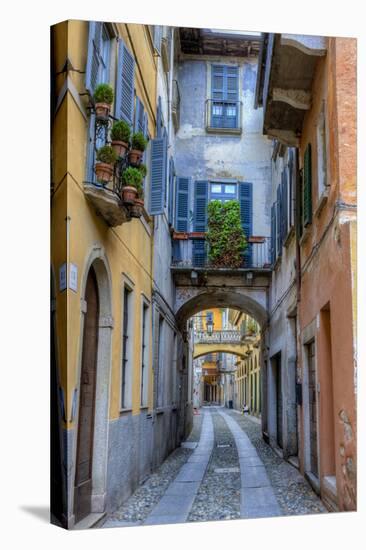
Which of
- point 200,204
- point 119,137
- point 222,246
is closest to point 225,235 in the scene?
point 222,246

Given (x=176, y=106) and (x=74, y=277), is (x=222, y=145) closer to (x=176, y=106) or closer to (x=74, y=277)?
(x=176, y=106)

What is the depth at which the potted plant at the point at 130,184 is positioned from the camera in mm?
5332

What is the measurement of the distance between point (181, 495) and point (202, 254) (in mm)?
6396

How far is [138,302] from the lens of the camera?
294 inches

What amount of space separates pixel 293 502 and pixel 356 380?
177cm

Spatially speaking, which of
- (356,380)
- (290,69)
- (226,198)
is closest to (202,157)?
(226,198)

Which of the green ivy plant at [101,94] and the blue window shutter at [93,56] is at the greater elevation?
the blue window shutter at [93,56]

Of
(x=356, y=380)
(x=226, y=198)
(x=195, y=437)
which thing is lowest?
(x=195, y=437)

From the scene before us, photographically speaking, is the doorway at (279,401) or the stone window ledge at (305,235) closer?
the stone window ledge at (305,235)

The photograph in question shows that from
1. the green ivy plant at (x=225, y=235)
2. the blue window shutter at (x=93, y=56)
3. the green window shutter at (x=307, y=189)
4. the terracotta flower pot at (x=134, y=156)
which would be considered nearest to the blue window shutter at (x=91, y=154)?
the blue window shutter at (x=93, y=56)

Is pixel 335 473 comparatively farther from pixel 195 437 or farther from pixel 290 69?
pixel 195 437

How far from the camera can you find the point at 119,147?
205 inches

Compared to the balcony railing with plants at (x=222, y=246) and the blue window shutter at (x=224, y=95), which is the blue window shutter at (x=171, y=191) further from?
the blue window shutter at (x=224, y=95)

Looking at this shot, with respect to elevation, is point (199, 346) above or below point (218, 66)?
below
